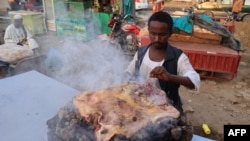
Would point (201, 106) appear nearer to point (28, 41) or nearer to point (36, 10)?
point (28, 41)

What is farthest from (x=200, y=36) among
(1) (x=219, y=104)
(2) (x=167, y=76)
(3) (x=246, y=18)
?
(3) (x=246, y=18)

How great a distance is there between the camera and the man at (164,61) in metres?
1.89

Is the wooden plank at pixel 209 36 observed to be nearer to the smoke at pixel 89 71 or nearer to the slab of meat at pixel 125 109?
the smoke at pixel 89 71

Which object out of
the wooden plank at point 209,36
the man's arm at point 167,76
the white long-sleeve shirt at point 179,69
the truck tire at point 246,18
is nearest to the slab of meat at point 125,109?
the man's arm at point 167,76

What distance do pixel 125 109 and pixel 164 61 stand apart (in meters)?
0.74

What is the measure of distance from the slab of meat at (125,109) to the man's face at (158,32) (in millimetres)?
466

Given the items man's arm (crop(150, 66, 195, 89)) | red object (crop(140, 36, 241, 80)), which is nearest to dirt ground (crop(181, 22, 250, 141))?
red object (crop(140, 36, 241, 80))

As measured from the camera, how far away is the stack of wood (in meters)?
5.63

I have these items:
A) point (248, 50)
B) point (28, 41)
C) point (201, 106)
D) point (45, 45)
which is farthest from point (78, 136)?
point (248, 50)

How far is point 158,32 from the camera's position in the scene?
1928mm

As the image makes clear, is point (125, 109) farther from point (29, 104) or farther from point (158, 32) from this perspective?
point (29, 104)

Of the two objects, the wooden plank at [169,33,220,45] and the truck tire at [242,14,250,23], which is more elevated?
the truck tire at [242,14,250,23]

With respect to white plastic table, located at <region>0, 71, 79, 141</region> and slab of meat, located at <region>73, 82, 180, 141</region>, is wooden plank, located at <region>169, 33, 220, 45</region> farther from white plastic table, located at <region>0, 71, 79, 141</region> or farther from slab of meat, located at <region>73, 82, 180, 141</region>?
slab of meat, located at <region>73, 82, 180, 141</region>

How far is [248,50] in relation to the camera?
8344mm
